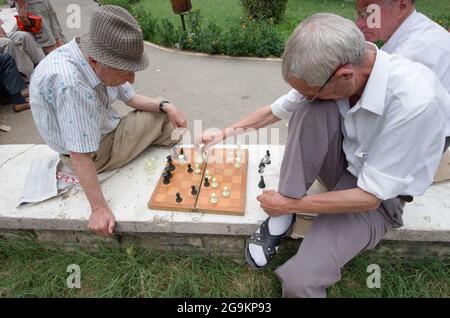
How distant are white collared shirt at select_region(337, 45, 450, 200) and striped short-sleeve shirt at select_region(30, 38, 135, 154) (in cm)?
147

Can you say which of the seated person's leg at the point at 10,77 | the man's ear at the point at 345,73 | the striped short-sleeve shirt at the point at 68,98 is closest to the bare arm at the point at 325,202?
the man's ear at the point at 345,73

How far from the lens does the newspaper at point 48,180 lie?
237 cm

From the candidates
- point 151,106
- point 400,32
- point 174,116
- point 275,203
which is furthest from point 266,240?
point 400,32

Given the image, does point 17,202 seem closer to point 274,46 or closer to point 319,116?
point 319,116

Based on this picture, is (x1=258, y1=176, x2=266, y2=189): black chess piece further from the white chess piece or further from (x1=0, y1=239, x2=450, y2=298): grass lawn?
(x1=0, y1=239, x2=450, y2=298): grass lawn

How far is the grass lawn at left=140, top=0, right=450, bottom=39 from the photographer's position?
8.45 m

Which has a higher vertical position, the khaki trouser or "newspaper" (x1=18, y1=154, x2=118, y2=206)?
the khaki trouser

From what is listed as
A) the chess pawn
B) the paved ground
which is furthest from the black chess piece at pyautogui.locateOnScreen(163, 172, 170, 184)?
the paved ground

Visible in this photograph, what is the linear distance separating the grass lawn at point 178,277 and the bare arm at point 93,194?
14.2 inches

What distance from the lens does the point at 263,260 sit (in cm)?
211

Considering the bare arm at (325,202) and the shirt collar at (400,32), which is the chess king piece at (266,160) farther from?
the shirt collar at (400,32)

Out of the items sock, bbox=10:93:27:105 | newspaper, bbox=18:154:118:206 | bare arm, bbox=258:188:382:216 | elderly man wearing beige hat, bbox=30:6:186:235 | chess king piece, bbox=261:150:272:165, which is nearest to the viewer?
bare arm, bbox=258:188:382:216

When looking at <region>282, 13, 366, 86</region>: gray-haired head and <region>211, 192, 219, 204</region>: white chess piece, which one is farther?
<region>211, 192, 219, 204</region>: white chess piece
